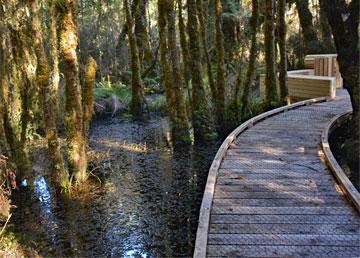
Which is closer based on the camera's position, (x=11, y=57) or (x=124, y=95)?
(x=11, y=57)

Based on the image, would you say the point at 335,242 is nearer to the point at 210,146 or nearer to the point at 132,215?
the point at 132,215

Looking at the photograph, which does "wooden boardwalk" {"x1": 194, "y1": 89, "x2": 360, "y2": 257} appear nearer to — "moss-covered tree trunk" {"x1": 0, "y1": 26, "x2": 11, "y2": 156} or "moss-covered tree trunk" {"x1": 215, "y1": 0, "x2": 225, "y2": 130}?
"moss-covered tree trunk" {"x1": 215, "y1": 0, "x2": 225, "y2": 130}

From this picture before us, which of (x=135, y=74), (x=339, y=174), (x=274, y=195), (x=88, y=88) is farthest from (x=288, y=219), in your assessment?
(x=135, y=74)

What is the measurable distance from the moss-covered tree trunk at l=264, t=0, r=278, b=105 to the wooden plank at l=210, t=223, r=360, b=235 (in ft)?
29.6

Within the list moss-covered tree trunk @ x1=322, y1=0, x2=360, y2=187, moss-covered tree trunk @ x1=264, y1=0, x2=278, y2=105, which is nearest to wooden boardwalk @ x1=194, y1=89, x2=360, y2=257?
moss-covered tree trunk @ x1=322, y1=0, x2=360, y2=187

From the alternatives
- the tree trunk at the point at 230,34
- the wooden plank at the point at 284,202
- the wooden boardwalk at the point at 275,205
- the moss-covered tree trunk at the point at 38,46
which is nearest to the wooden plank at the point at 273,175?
the wooden boardwalk at the point at 275,205

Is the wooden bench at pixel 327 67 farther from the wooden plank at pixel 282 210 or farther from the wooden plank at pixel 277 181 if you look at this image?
the wooden plank at pixel 282 210

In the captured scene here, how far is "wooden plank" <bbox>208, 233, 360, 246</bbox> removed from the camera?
16.1ft

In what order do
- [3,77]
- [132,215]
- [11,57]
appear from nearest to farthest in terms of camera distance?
[132,215], [3,77], [11,57]

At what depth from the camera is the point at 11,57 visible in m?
9.80

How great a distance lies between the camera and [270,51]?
13.7 m

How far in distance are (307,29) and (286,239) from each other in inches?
675

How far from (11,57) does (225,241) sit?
719 centimetres

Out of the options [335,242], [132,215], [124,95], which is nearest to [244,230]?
[335,242]
